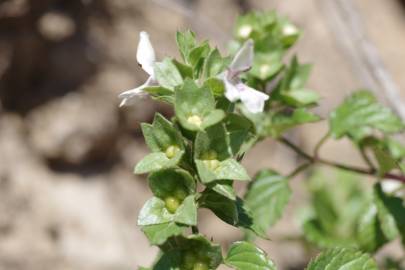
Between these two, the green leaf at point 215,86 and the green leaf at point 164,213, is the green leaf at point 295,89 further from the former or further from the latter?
the green leaf at point 164,213

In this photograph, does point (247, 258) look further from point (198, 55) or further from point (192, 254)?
point (198, 55)

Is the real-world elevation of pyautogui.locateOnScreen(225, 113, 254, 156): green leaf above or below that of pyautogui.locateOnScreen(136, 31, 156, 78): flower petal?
below

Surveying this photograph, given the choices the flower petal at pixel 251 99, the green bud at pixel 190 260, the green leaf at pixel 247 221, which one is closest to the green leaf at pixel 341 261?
the green leaf at pixel 247 221

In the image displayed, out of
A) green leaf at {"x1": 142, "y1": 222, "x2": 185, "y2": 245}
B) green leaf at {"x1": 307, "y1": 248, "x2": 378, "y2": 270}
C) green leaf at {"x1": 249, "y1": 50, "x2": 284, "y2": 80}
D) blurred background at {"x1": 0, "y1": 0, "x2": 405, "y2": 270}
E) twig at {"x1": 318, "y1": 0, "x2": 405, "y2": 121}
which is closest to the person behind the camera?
green leaf at {"x1": 142, "y1": 222, "x2": 185, "y2": 245}

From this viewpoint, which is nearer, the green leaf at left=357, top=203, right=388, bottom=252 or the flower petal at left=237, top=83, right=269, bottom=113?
the flower petal at left=237, top=83, right=269, bottom=113

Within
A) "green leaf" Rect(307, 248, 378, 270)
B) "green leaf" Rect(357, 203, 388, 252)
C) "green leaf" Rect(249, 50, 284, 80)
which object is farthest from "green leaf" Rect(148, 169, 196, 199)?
"green leaf" Rect(357, 203, 388, 252)

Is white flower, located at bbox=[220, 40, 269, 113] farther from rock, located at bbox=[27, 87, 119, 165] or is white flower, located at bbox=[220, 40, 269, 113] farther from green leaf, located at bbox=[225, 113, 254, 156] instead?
rock, located at bbox=[27, 87, 119, 165]

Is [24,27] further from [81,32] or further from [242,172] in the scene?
[242,172]
